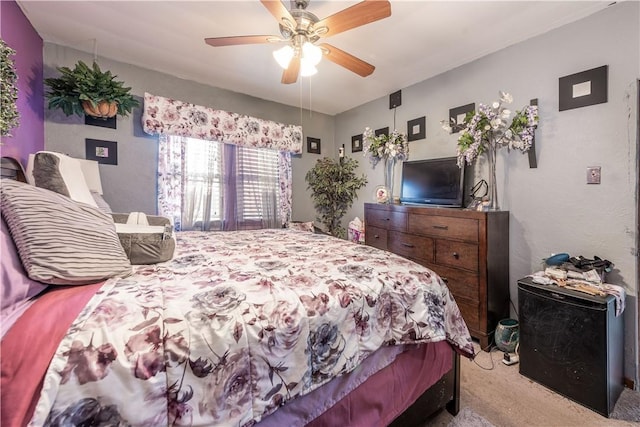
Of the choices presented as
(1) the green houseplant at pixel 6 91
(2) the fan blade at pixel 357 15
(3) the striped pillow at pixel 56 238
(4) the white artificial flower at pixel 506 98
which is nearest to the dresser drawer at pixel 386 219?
(4) the white artificial flower at pixel 506 98

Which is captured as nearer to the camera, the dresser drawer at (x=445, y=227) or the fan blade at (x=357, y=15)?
the fan blade at (x=357, y=15)

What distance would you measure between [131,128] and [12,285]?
8.17 feet

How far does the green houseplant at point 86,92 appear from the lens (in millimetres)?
2117

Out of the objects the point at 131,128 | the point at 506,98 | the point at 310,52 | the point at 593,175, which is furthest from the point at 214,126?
the point at 593,175

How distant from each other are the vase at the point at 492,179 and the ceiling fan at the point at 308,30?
1362 mm

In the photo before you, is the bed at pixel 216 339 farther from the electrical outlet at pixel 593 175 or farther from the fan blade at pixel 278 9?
the electrical outlet at pixel 593 175

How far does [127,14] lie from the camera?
1.96m

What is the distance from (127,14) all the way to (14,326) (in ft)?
7.54

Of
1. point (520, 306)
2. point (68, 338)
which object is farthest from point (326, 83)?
point (68, 338)

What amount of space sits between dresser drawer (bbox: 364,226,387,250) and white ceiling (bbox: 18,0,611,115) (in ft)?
5.71

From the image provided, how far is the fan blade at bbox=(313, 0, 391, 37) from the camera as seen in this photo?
1.38 m

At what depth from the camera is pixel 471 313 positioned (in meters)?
2.20

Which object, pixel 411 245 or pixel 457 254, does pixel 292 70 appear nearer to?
pixel 411 245

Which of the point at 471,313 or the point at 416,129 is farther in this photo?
the point at 416,129
